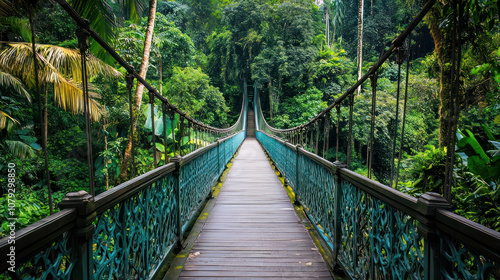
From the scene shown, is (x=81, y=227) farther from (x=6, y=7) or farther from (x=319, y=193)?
(x=6, y=7)

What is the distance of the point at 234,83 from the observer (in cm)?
2194

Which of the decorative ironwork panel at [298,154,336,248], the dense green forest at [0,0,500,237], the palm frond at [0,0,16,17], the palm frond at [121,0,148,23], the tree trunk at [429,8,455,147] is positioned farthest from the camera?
the palm frond at [121,0,148,23]

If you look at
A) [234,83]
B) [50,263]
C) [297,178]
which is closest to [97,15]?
[297,178]

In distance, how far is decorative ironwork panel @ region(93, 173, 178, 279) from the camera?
101 centimetres

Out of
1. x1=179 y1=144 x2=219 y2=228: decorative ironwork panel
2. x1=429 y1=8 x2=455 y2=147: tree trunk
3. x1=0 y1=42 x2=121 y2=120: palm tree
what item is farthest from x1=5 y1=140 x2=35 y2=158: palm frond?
x1=429 y1=8 x2=455 y2=147: tree trunk

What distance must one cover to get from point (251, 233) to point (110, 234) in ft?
4.88

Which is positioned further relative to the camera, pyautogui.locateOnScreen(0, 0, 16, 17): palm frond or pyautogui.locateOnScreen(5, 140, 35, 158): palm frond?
pyautogui.locateOnScreen(5, 140, 35, 158): palm frond

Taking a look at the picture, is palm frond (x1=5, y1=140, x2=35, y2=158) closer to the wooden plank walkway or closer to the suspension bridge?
the suspension bridge

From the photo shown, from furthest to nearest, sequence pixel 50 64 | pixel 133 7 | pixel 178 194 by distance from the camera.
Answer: pixel 133 7 → pixel 50 64 → pixel 178 194

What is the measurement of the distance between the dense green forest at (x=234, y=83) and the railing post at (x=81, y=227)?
0.28 m

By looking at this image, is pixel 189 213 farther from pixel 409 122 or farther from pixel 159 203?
pixel 409 122

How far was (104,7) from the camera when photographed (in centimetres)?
370

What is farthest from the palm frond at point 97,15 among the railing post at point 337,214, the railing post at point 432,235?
the railing post at point 432,235

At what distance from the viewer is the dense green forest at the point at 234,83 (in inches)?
100
